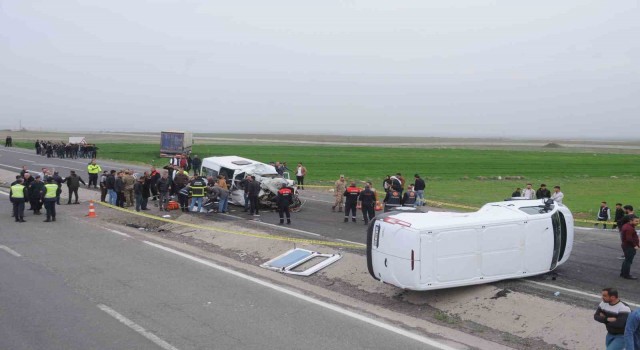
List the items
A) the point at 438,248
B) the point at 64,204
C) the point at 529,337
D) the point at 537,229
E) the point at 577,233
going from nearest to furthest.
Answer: the point at 529,337 < the point at 438,248 < the point at 537,229 < the point at 577,233 < the point at 64,204

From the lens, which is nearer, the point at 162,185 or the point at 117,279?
the point at 117,279

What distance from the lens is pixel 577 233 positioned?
58.8 feet

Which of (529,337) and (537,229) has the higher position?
(537,229)

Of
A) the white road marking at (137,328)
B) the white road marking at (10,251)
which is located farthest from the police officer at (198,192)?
the white road marking at (137,328)

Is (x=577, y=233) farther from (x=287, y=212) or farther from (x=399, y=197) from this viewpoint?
(x=287, y=212)

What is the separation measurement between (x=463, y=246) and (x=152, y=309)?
18.4 feet

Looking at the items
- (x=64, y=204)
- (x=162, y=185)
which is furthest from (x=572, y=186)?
(x=64, y=204)

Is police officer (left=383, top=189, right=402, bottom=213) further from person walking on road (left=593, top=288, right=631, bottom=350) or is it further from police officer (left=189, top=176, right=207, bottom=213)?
person walking on road (left=593, top=288, right=631, bottom=350)

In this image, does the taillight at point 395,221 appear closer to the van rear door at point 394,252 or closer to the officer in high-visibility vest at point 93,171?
the van rear door at point 394,252

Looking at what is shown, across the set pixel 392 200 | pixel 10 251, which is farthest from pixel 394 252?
pixel 10 251

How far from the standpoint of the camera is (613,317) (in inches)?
287

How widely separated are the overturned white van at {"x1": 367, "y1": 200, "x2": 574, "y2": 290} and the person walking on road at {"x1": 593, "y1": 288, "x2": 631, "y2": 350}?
3018mm

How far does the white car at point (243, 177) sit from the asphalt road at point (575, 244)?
2.00ft

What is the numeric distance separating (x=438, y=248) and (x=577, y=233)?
996 centimetres
